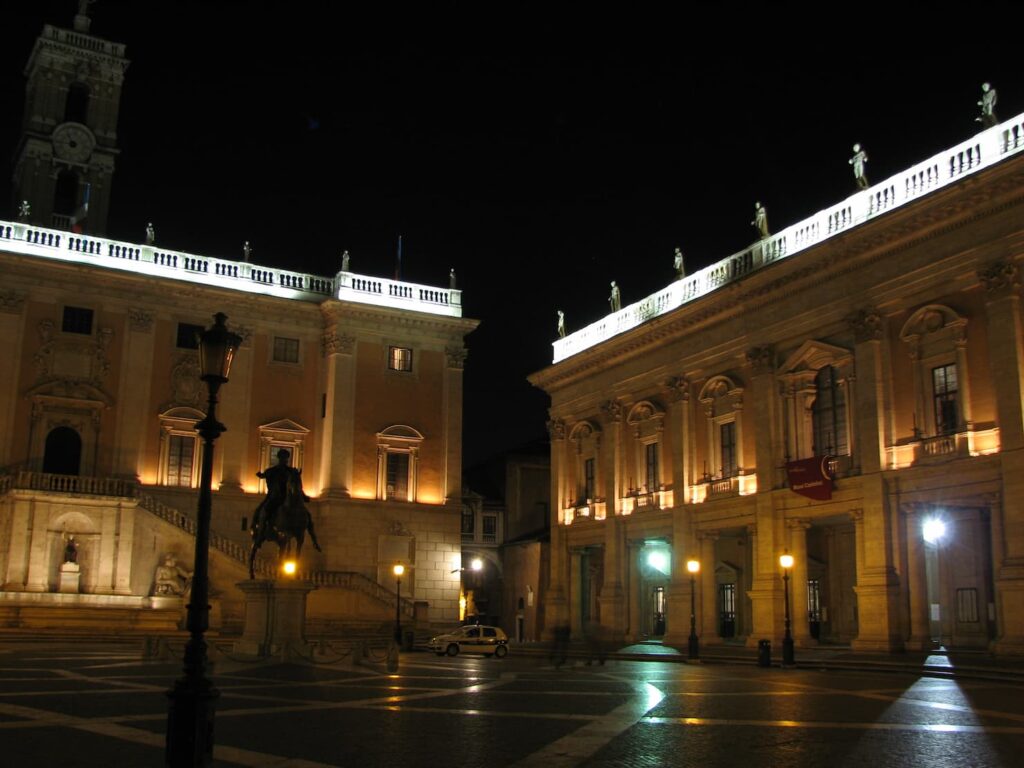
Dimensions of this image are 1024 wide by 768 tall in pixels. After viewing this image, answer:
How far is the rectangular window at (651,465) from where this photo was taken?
46.2 metres

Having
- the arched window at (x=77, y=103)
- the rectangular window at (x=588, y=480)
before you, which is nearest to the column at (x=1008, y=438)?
the rectangular window at (x=588, y=480)

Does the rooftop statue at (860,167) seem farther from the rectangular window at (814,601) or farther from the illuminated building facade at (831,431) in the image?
the rectangular window at (814,601)

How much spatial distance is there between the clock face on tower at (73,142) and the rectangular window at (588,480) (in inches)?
1158

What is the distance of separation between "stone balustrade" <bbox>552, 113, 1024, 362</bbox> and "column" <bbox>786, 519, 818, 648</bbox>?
9519 mm

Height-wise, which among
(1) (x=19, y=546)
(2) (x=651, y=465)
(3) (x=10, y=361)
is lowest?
(1) (x=19, y=546)

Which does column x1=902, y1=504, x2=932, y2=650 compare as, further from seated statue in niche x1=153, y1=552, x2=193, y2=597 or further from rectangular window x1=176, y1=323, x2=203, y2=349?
rectangular window x1=176, y1=323, x2=203, y2=349

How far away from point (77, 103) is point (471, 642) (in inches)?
1401

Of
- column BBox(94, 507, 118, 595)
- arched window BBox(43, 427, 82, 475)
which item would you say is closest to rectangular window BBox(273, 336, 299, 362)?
arched window BBox(43, 427, 82, 475)

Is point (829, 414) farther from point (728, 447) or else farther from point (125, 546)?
point (125, 546)

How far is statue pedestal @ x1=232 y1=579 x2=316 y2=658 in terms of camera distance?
96.5ft

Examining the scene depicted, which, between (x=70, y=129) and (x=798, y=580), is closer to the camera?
(x=798, y=580)

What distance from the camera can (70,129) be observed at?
53344 millimetres

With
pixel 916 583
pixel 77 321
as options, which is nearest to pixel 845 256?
pixel 916 583

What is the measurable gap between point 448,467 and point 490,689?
3309 cm
